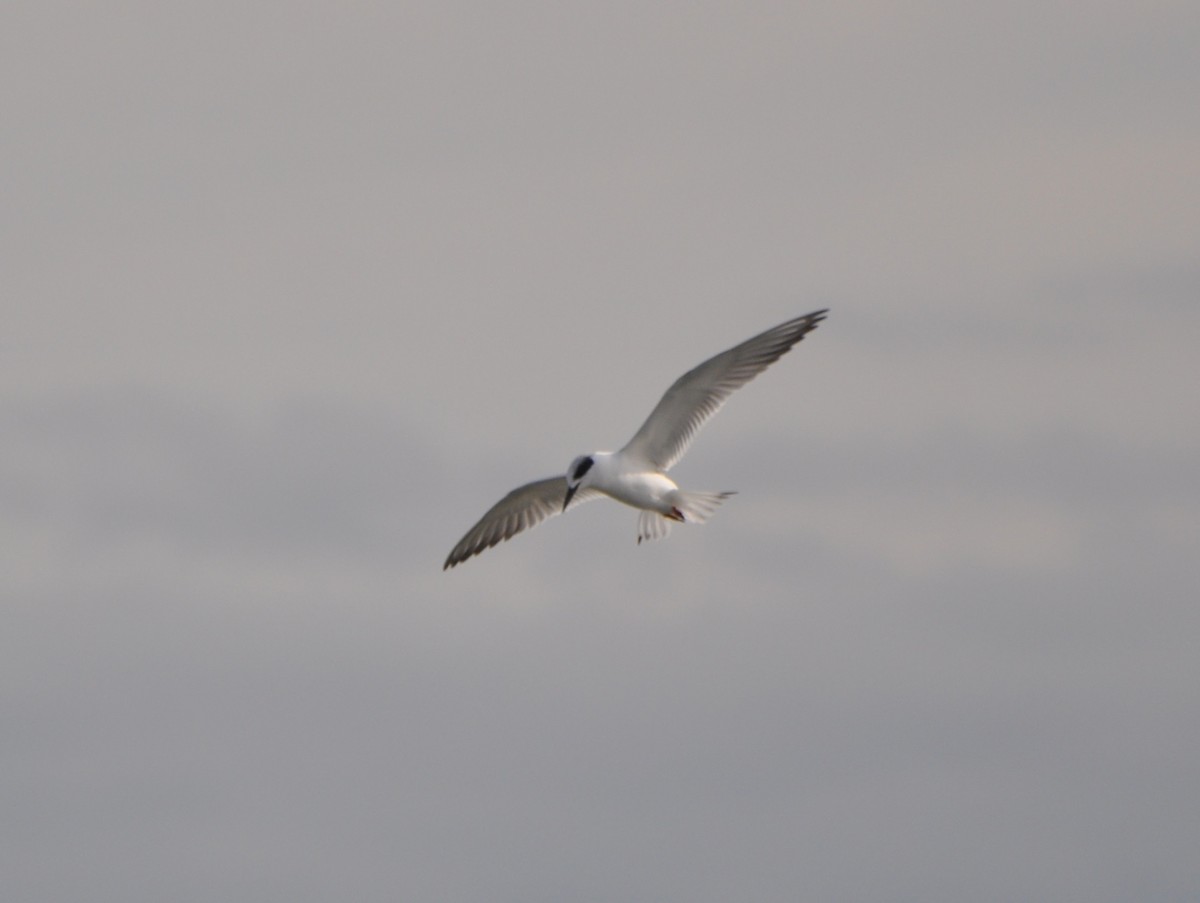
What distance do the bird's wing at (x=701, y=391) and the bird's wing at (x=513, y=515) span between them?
209 centimetres

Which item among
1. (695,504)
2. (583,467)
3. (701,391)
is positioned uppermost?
(701,391)

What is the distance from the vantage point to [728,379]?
108ft

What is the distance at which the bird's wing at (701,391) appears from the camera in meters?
32.5

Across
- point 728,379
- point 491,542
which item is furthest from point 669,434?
point 491,542

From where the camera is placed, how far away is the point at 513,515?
36375mm

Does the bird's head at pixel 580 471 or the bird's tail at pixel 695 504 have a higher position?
the bird's head at pixel 580 471

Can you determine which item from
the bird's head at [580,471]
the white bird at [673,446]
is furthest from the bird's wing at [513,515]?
the bird's head at [580,471]

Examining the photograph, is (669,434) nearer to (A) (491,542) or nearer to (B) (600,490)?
(B) (600,490)

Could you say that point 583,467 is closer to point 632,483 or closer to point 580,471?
point 580,471

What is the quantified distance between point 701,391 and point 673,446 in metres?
0.86

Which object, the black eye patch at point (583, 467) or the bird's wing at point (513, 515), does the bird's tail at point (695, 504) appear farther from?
the bird's wing at point (513, 515)

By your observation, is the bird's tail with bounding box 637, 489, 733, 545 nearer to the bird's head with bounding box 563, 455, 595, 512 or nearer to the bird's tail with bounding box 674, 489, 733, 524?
the bird's tail with bounding box 674, 489, 733, 524

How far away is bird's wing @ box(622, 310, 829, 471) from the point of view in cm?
3250

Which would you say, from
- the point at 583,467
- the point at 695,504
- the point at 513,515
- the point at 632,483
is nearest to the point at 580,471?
the point at 583,467
